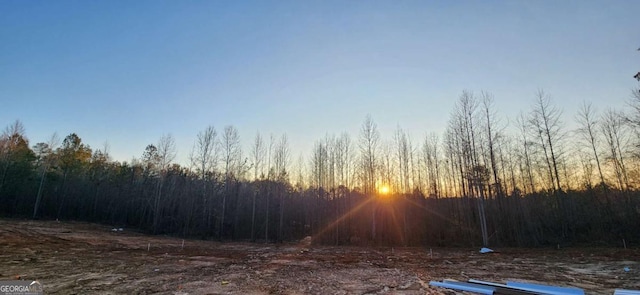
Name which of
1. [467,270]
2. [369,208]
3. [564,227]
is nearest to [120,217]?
[369,208]

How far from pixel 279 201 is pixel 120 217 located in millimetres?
19362

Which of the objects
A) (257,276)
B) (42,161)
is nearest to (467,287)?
(257,276)

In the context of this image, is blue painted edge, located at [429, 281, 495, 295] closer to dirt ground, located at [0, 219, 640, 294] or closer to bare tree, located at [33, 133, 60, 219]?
dirt ground, located at [0, 219, 640, 294]

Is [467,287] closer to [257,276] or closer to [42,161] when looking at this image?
[257,276]

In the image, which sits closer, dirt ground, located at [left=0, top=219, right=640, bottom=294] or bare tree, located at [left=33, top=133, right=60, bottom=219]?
dirt ground, located at [left=0, top=219, right=640, bottom=294]

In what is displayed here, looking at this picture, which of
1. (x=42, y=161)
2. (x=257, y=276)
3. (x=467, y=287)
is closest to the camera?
(x=467, y=287)

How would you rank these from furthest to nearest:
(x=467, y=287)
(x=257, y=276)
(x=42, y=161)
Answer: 1. (x=42, y=161)
2. (x=257, y=276)
3. (x=467, y=287)

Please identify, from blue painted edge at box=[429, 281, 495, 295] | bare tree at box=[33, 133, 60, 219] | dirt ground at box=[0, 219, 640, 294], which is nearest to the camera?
blue painted edge at box=[429, 281, 495, 295]

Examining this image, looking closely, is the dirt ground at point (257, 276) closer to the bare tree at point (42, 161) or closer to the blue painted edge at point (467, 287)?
the blue painted edge at point (467, 287)

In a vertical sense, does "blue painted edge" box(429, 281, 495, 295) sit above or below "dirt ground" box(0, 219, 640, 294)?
above

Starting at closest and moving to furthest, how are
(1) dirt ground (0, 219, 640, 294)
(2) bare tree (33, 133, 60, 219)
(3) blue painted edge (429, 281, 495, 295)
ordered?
(3) blue painted edge (429, 281, 495, 295) → (1) dirt ground (0, 219, 640, 294) → (2) bare tree (33, 133, 60, 219)

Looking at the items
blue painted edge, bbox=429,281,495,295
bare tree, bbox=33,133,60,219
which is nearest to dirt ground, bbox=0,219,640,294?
blue painted edge, bbox=429,281,495,295

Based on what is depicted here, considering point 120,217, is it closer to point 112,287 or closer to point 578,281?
point 112,287

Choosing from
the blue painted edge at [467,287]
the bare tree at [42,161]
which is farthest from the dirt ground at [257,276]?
the bare tree at [42,161]
